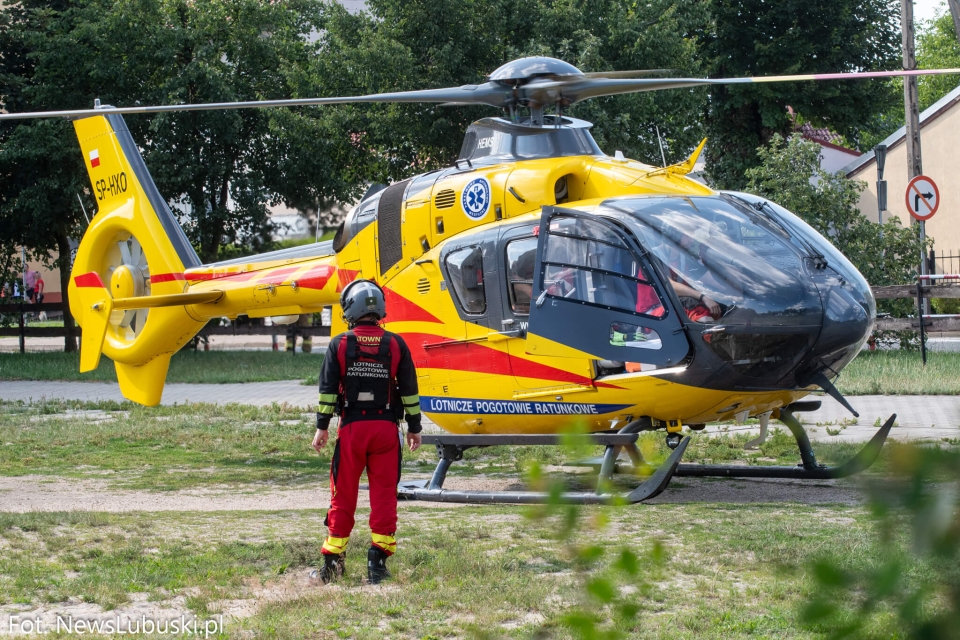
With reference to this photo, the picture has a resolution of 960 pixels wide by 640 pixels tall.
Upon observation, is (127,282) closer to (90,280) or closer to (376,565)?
(90,280)

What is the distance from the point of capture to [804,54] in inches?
1224

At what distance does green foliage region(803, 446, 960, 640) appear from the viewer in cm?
120

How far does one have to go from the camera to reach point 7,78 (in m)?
25.4

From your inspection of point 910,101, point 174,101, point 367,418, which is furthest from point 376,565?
point 174,101

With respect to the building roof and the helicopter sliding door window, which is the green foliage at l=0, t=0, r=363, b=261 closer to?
the helicopter sliding door window

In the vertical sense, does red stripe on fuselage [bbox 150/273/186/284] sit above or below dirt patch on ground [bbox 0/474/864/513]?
above

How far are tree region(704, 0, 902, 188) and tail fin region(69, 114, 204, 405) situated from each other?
21812 mm

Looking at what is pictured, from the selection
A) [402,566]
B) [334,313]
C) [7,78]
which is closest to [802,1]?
[7,78]

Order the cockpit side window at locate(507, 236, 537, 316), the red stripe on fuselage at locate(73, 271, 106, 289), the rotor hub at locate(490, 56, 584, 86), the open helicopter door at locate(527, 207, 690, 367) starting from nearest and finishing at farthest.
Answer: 1. the open helicopter door at locate(527, 207, 690, 367)
2. the cockpit side window at locate(507, 236, 537, 316)
3. the rotor hub at locate(490, 56, 584, 86)
4. the red stripe on fuselage at locate(73, 271, 106, 289)

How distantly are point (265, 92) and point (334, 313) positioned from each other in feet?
56.8

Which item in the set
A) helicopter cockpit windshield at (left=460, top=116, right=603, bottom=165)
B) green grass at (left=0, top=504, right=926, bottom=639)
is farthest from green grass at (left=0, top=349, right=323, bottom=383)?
green grass at (left=0, top=504, right=926, bottom=639)

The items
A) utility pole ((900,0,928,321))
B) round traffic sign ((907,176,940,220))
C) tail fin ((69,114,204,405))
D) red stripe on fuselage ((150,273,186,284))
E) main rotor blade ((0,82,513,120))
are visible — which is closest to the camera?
main rotor blade ((0,82,513,120))

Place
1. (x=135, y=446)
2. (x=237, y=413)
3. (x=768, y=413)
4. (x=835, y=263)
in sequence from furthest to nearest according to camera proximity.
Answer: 1. (x=237, y=413)
2. (x=135, y=446)
3. (x=768, y=413)
4. (x=835, y=263)

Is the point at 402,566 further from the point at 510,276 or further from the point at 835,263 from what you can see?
the point at 835,263
